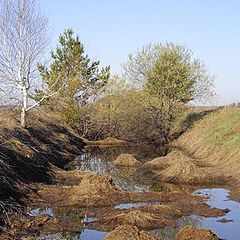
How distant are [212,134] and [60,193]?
20.8 meters

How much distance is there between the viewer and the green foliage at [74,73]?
47562mm

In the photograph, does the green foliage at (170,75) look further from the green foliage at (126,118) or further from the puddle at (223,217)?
the puddle at (223,217)

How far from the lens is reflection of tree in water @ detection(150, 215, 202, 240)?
13.3m

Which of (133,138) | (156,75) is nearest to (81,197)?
(156,75)

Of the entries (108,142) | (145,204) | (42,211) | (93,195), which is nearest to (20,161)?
(93,195)

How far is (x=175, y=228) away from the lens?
14.1 m

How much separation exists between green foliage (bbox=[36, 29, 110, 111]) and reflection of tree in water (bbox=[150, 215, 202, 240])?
107ft

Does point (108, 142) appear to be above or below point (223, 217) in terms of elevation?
above

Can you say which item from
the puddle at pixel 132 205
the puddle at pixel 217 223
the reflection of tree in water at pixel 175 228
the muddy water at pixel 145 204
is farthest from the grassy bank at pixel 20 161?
the puddle at pixel 217 223

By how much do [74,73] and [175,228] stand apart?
36.3 m

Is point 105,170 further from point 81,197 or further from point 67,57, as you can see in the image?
point 67,57

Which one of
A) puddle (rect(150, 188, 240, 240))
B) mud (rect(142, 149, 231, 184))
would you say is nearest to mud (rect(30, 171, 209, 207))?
puddle (rect(150, 188, 240, 240))

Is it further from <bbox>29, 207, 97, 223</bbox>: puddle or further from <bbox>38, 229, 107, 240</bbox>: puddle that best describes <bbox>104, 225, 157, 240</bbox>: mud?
<bbox>29, 207, 97, 223</bbox>: puddle

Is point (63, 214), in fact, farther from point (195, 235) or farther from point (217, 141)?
point (217, 141)
